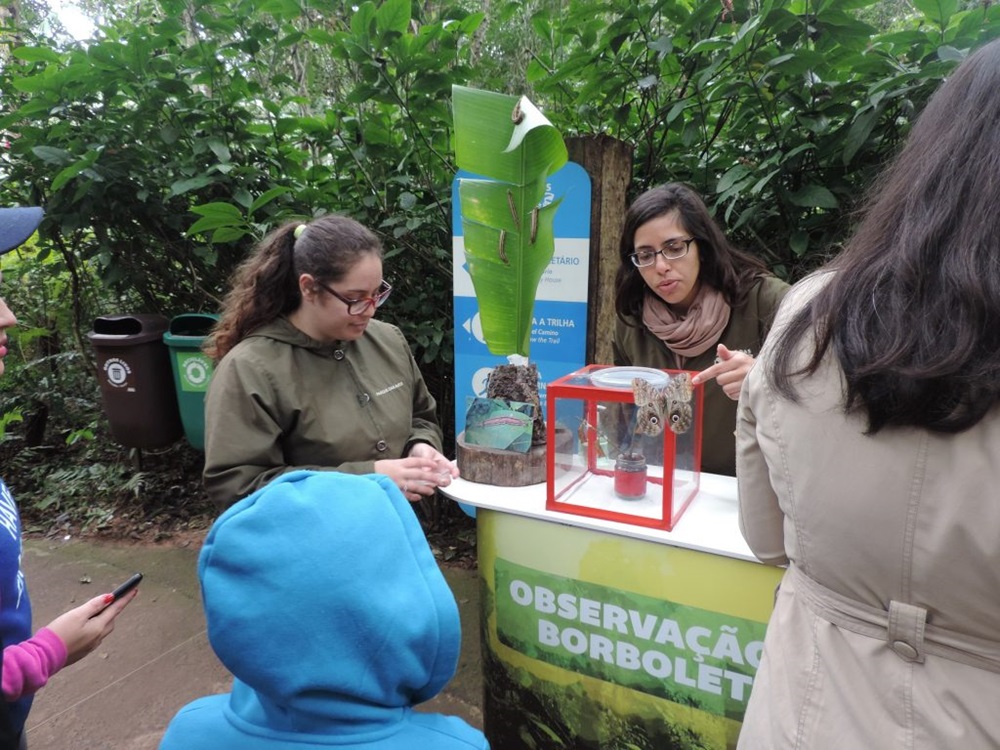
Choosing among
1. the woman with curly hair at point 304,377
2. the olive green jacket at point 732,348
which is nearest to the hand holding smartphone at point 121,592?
the woman with curly hair at point 304,377

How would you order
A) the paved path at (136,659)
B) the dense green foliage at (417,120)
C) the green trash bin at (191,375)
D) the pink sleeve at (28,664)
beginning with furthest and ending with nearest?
1. the green trash bin at (191,375)
2. the paved path at (136,659)
3. the dense green foliage at (417,120)
4. the pink sleeve at (28,664)

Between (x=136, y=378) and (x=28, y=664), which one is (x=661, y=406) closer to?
(x=28, y=664)

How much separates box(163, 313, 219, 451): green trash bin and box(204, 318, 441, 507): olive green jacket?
2251 mm

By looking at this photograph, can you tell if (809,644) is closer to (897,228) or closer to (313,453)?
(897,228)

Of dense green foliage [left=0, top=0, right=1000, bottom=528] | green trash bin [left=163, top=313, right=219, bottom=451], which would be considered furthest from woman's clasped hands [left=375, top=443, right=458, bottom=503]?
green trash bin [left=163, top=313, right=219, bottom=451]

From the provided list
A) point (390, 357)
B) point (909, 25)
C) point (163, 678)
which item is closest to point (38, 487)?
point (163, 678)

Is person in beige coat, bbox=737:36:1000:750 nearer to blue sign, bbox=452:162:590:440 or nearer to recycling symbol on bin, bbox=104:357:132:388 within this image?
blue sign, bbox=452:162:590:440

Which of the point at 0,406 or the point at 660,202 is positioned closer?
the point at 660,202

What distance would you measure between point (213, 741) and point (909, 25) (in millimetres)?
4508

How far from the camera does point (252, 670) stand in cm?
82

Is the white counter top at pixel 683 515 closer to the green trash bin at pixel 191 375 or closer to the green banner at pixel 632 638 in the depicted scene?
the green banner at pixel 632 638

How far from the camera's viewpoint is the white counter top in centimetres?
153

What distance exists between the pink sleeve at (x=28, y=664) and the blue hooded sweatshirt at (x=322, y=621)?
60cm

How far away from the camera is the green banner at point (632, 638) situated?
5.14ft
